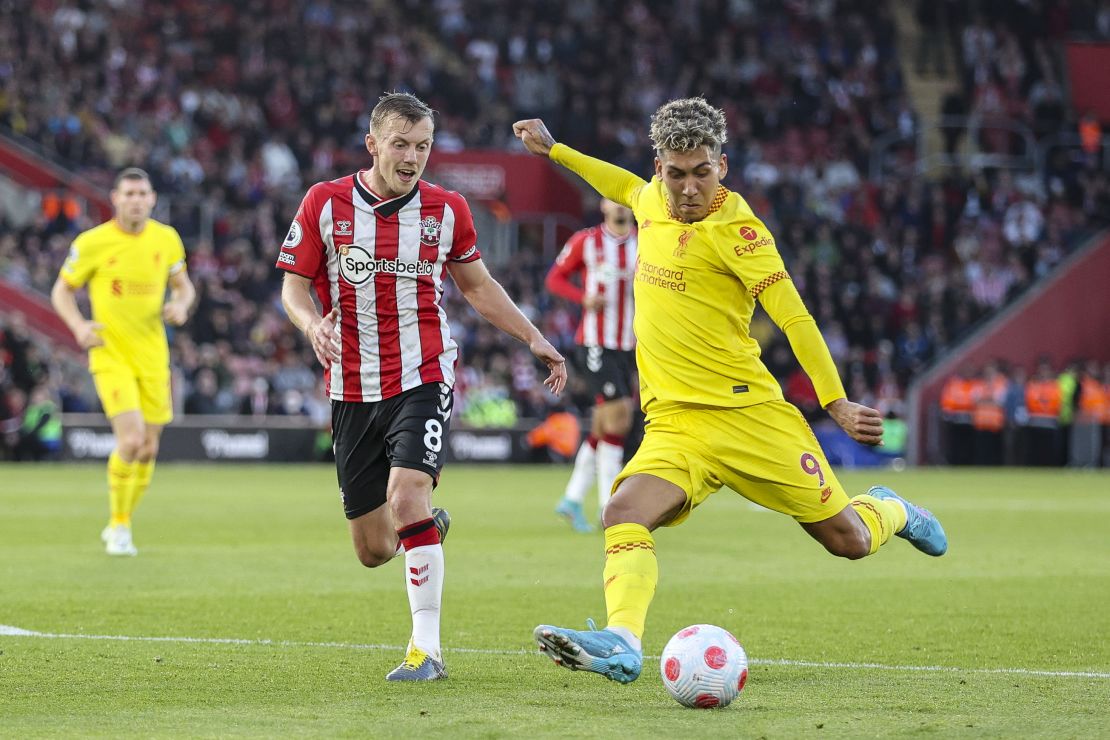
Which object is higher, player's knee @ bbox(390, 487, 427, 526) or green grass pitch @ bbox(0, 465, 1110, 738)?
player's knee @ bbox(390, 487, 427, 526)

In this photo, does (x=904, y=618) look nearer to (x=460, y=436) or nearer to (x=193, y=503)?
(x=193, y=503)

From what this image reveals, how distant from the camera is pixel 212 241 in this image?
29.3 metres

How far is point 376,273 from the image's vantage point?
7.21 meters

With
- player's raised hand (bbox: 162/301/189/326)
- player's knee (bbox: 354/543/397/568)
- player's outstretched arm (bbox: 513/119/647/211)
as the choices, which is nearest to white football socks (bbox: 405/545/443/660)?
player's knee (bbox: 354/543/397/568)

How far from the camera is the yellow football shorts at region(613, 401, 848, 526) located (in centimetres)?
664

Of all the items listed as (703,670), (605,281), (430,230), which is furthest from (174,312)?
(703,670)

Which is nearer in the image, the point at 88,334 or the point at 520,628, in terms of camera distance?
the point at 520,628

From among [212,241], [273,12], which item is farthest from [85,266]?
[273,12]

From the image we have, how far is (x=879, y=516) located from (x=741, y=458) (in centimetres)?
95

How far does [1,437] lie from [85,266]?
45.8 ft

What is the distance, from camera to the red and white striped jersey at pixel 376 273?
7.18m

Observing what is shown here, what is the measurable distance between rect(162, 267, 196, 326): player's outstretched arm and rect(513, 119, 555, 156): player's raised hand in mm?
5270

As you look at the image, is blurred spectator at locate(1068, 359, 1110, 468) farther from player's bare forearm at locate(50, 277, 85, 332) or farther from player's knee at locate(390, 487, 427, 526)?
player's knee at locate(390, 487, 427, 526)

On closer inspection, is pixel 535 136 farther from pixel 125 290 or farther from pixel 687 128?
pixel 125 290
